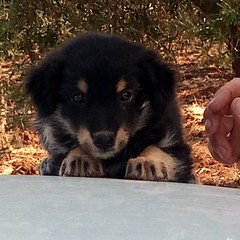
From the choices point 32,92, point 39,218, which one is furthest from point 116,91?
point 39,218

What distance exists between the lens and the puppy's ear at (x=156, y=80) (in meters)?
3.62

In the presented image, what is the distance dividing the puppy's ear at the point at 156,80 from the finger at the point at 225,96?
0.41 m

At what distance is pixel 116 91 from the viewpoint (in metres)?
3.43

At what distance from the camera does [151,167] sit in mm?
3266

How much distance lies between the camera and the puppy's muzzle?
128 inches

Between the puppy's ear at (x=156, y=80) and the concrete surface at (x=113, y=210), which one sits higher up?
the puppy's ear at (x=156, y=80)

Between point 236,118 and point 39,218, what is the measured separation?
1.40 m

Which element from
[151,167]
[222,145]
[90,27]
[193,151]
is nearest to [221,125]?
[222,145]

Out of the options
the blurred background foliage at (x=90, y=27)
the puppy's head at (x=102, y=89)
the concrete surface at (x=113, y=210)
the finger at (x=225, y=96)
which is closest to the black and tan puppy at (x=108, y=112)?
the puppy's head at (x=102, y=89)

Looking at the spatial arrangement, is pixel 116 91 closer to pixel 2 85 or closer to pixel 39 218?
pixel 39 218

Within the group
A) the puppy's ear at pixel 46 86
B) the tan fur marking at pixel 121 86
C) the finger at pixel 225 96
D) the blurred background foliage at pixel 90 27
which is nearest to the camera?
the finger at pixel 225 96

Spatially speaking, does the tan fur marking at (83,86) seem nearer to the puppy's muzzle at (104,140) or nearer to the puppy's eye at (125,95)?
the puppy's eye at (125,95)

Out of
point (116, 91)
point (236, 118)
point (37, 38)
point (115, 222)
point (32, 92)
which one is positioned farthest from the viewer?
point (37, 38)

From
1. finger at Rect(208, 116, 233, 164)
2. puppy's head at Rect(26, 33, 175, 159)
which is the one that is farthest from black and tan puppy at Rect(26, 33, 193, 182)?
finger at Rect(208, 116, 233, 164)
